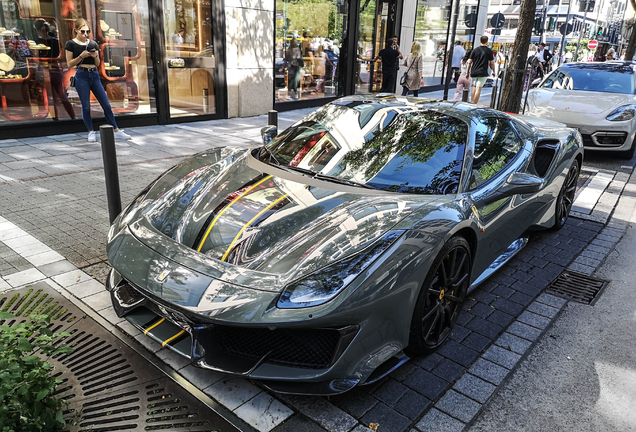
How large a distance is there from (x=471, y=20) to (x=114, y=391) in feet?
67.2

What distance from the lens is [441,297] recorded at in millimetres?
2910

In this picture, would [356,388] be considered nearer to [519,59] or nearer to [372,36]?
[519,59]

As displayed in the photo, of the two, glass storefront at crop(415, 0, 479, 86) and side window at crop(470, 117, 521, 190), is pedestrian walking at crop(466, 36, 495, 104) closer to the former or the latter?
glass storefront at crop(415, 0, 479, 86)

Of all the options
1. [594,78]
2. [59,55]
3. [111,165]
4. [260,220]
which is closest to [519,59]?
[594,78]

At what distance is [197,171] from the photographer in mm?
3568

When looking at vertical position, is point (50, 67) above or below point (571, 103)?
above

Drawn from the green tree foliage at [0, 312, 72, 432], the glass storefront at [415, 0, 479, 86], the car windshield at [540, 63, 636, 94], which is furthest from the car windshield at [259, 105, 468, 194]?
the glass storefront at [415, 0, 479, 86]

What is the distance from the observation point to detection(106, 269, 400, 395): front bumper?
2.30 m

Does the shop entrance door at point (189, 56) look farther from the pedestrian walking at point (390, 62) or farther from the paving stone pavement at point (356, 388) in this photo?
the pedestrian walking at point (390, 62)

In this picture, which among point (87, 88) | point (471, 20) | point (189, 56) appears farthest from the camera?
point (471, 20)

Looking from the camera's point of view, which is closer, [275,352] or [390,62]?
[275,352]

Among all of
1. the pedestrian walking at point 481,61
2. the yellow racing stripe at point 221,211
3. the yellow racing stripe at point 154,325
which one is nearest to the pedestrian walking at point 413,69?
the pedestrian walking at point 481,61

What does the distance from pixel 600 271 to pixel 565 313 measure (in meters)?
1.04

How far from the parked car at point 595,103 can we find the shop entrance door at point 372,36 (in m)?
6.14
